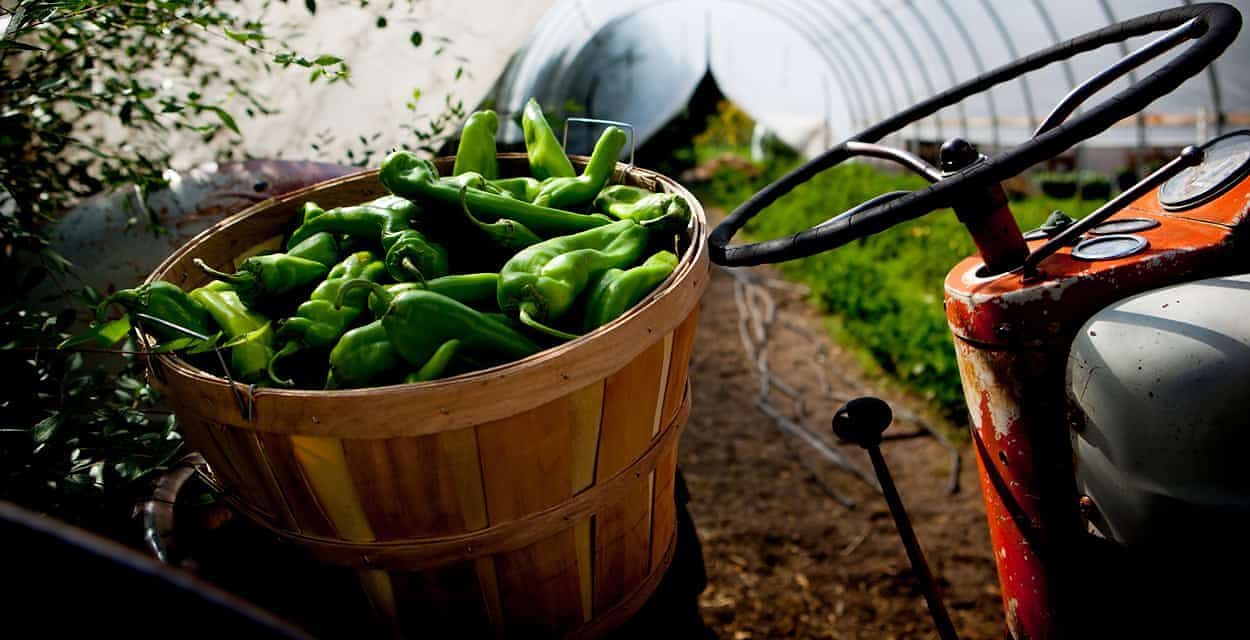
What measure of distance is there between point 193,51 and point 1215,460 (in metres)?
4.57

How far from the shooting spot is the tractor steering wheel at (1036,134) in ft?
3.73

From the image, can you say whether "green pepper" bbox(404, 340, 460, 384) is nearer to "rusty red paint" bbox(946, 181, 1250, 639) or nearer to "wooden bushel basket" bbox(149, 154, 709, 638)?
"wooden bushel basket" bbox(149, 154, 709, 638)

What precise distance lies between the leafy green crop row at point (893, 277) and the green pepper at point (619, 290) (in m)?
3.04

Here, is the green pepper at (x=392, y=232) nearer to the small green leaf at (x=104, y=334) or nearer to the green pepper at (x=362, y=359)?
the green pepper at (x=362, y=359)

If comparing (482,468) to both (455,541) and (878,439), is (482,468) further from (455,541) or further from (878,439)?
(878,439)

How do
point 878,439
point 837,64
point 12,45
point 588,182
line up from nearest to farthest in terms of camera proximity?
point 12,45
point 878,439
point 588,182
point 837,64

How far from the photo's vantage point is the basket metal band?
1.27 meters

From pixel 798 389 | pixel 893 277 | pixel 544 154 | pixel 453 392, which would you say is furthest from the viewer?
pixel 893 277

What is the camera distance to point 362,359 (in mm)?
1335

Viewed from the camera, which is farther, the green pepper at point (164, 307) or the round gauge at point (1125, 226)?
the round gauge at point (1125, 226)

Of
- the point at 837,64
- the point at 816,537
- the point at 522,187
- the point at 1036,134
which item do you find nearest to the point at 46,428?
the point at 522,187

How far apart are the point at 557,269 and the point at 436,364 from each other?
0.94 ft

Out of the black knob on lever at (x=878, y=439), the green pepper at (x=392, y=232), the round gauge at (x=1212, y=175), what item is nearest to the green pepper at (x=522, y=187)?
the green pepper at (x=392, y=232)

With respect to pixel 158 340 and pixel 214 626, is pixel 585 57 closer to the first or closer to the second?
pixel 158 340
